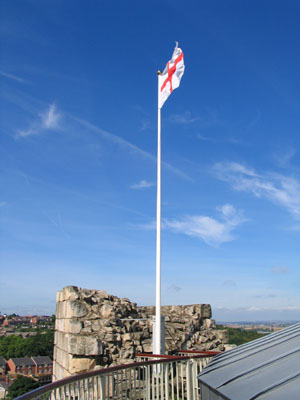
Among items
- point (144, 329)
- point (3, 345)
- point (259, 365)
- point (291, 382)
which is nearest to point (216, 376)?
point (259, 365)

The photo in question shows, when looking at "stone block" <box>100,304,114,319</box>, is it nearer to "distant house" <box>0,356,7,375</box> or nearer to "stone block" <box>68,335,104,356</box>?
"stone block" <box>68,335,104,356</box>

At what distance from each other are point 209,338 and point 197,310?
973 millimetres

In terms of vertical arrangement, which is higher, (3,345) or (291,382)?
(291,382)

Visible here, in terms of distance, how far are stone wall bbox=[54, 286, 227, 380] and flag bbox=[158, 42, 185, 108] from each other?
696 centimetres

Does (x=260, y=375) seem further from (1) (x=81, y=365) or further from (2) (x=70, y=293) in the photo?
(2) (x=70, y=293)

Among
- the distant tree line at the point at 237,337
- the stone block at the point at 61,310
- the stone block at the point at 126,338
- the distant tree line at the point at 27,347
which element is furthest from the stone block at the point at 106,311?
the distant tree line at the point at 27,347

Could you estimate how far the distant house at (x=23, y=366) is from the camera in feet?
278

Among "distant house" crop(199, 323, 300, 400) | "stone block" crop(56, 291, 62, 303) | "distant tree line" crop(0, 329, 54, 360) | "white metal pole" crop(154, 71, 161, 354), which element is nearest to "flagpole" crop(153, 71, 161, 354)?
"white metal pole" crop(154, 71, 161, 354)

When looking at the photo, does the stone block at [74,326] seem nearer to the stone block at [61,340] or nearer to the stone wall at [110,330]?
the stone wall at [110,330]

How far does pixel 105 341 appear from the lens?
917 cm

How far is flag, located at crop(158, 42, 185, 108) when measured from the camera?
11.6 meters

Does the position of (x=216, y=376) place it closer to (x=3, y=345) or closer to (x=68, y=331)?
(x=68, y=331)

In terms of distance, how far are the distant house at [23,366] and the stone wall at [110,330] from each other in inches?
3410

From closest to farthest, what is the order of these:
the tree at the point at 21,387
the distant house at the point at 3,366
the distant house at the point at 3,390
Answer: the tree at the point at 21,387, the distant house at the point at 3,390, the distant house at the point at 3,366
